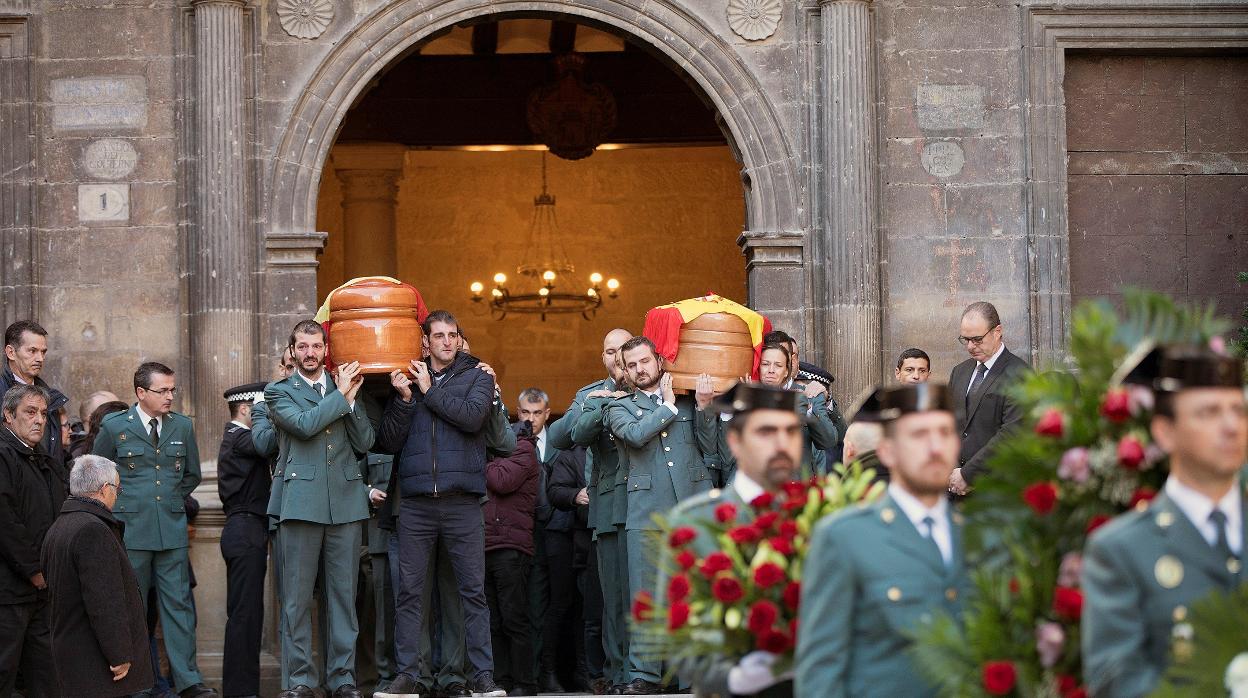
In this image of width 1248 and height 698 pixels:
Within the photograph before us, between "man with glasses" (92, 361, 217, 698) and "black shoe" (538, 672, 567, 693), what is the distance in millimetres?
2007

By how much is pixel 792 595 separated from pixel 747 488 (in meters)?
0.40

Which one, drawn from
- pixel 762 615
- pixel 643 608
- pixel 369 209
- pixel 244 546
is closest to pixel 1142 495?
pixel 762 615

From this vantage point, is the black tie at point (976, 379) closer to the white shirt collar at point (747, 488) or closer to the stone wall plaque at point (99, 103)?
the white shirt collar at point (747, 488)

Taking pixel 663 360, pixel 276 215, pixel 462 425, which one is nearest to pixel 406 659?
pixel 462 425

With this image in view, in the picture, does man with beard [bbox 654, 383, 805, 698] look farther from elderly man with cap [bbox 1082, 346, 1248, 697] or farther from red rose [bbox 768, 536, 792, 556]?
elderly man with cap [bbox 1082, 346, 1248, 697]

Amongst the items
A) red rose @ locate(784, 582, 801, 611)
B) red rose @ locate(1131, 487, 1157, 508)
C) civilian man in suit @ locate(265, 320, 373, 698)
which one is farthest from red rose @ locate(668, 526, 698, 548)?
civilian man in suit @ locate(265, 320, 373, 698)

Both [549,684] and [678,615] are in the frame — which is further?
[549,684]

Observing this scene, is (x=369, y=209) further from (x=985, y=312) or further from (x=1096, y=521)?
(x=1096, y=521)

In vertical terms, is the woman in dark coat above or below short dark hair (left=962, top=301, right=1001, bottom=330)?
below

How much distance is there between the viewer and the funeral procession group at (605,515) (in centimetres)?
480

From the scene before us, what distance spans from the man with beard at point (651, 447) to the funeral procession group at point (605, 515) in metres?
0.01

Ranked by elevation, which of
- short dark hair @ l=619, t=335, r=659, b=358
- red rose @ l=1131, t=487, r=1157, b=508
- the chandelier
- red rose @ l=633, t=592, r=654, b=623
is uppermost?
the chandelier

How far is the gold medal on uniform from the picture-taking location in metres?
4.29

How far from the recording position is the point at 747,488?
19.3 ft
